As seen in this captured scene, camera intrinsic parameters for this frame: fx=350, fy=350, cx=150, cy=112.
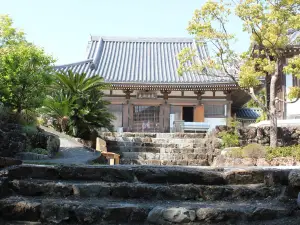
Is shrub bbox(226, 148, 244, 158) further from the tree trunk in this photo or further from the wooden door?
the wooden door

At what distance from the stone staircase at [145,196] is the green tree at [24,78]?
257 inches

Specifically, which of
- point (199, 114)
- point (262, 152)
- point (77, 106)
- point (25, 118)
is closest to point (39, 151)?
point (25, 118)

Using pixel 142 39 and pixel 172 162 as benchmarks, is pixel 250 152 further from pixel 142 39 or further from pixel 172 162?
pixel 142 39

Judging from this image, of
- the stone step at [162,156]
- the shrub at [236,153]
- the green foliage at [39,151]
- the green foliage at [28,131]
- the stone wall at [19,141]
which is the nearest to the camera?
the stone wall at [19,141]

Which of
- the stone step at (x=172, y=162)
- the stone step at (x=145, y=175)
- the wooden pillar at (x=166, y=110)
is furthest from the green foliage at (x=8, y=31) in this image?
the stone step at (x=145, y=175)

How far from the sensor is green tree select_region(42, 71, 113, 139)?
13594mm

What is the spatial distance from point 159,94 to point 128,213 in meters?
18.6

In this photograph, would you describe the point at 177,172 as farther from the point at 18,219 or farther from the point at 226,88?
the point at 226,88

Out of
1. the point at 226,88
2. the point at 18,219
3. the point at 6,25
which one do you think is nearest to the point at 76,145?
the point at 18,219

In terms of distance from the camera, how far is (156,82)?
2041 cm

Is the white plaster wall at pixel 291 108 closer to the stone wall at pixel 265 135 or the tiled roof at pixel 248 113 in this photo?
the stone wall at pixel 265 135

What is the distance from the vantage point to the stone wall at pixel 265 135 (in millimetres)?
13845

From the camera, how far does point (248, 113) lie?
27797 mm

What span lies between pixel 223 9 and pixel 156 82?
810cm
